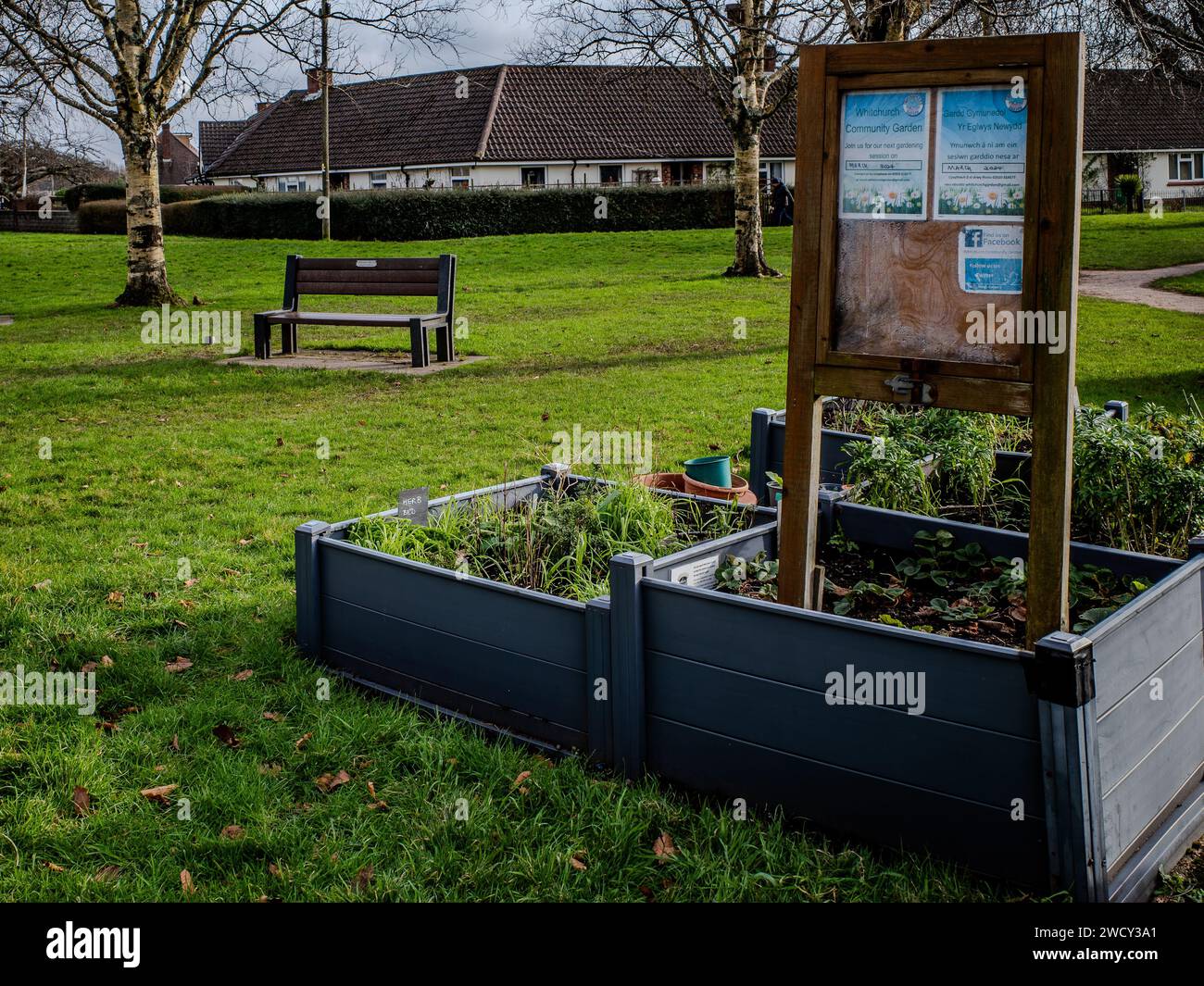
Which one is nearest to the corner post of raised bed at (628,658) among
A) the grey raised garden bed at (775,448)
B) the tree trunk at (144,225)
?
the grey raised garden bed at (775,448)

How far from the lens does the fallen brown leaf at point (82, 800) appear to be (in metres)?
3.74

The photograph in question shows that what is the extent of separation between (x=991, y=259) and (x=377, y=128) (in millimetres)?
48997

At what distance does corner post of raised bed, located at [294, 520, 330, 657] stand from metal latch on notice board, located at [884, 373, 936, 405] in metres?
2.42

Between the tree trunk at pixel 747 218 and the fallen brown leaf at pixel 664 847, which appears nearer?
the fallen brown leaf at pixel 664 847

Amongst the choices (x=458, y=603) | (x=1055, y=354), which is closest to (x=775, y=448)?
(x=458, y=603)

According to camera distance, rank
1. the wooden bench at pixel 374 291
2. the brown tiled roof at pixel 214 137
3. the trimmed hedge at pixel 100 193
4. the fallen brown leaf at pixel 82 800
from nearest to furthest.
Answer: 1. the fallen brown leaf at pixel 82 800
2. the wooden bench at pixel 374 291
3. the trimmed hedge at pixel 100 193
4. the brown tiled roof at pixel 214 137

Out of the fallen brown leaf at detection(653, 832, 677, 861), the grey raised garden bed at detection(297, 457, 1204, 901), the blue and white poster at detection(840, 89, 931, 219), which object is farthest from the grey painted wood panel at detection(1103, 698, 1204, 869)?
the blue and white poster at detection(840, 89, 931, 219)

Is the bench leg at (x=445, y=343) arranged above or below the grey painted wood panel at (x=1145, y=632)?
above

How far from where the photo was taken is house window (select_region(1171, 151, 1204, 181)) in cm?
5559

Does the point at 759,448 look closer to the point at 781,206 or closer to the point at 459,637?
the point at 459,637

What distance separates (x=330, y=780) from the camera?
3.93 m

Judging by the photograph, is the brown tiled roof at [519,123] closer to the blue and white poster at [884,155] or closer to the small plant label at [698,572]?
the small plant label at [698,572]

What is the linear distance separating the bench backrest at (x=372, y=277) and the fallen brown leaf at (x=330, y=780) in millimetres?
9150
